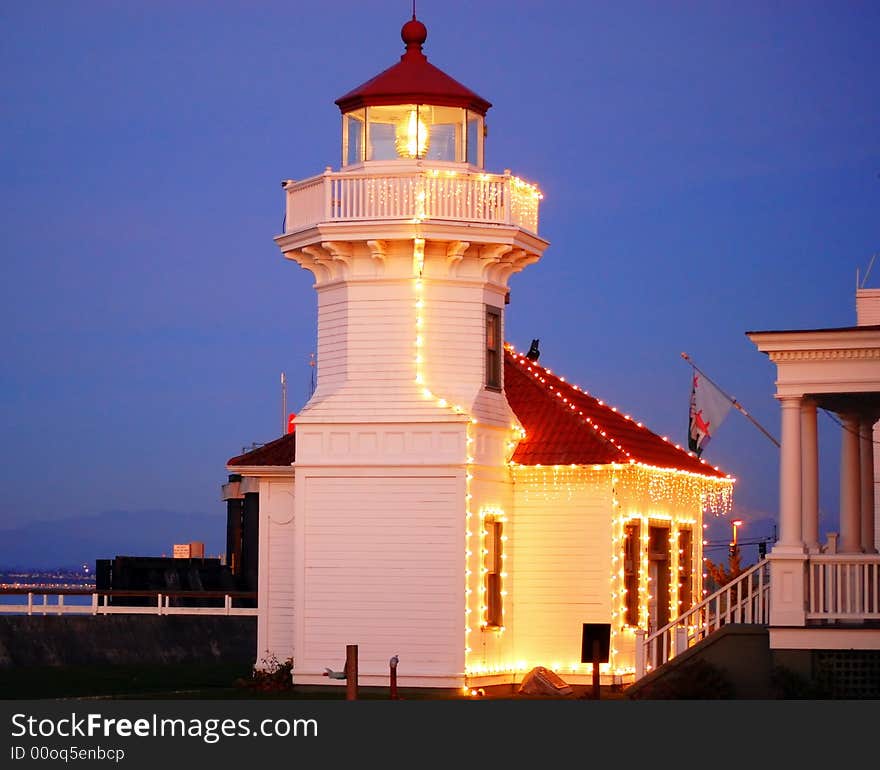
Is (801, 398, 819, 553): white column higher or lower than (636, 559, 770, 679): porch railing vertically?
higher

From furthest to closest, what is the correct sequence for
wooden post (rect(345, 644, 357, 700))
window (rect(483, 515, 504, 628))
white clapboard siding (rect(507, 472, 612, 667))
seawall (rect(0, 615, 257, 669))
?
seawall (rect(0, 615, 257, 669))
white clapboard siding (rect(507, 472, 612, 667))
window (rect(483, 515, 504, 628))
wooden post (rect(345, 644, 357, 700))

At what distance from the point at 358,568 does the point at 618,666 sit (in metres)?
4.64

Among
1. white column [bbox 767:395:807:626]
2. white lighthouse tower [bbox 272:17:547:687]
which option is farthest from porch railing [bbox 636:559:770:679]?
white lighthouse tower [bbox 272:17:547:687]

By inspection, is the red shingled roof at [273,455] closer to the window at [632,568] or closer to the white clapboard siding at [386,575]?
the white clapboard siding at [386,575]

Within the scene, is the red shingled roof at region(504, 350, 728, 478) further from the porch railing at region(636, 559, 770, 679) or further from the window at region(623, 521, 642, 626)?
the porch railing at region(636, 559, 770, 679)

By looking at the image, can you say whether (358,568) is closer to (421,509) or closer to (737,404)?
(421,509)

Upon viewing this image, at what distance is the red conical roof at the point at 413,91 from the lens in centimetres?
3497

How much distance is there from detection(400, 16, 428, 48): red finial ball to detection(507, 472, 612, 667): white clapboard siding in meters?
7.51

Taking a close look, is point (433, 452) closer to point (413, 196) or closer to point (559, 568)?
point (559, 568)

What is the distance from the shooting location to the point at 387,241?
34.3 m

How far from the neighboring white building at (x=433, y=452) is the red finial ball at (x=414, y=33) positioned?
4 cm

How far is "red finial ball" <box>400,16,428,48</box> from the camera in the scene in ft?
119

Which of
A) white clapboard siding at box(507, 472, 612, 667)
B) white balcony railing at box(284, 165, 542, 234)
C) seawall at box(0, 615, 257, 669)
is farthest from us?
seawall at box(0, 615, 257, 669)

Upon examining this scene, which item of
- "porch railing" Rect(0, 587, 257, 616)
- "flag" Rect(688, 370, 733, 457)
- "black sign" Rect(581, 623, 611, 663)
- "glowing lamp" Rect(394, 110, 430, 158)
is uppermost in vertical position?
"glowing lamp" Rect(394, 110, 430, 158)
